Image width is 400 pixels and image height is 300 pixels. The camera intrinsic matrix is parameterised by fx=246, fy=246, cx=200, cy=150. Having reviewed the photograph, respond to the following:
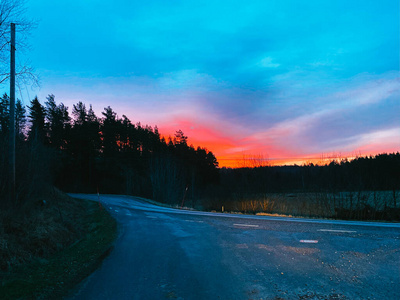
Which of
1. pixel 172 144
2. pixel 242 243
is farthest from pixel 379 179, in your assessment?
pixel 172 144

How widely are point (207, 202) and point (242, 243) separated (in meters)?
32.4

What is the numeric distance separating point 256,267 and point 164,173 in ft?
181

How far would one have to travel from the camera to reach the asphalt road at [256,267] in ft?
14.0

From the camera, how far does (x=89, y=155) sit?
198 feet

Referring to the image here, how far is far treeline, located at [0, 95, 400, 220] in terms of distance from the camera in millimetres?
19047

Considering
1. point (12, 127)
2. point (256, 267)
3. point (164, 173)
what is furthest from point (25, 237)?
point (164, 173)

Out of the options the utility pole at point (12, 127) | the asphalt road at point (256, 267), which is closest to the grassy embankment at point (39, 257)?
the asphalt road at point (256, 267)

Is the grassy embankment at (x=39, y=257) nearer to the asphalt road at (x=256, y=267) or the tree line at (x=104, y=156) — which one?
the asphalt road at (x=256, y=267)

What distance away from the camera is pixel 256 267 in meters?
5.51

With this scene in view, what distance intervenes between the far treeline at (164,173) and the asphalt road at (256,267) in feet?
27.8

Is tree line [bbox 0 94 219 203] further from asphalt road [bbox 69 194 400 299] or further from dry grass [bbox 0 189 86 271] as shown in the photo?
asphalt road [bbox 69 194 400 299]

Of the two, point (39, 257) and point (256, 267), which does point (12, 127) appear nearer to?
point (39, 257)

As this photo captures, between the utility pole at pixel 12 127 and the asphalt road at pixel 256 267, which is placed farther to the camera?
the utility pole at pixel 12 127

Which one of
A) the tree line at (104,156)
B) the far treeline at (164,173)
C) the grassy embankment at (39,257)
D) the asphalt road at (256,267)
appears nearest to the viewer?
the asphalt road at (256,267)
